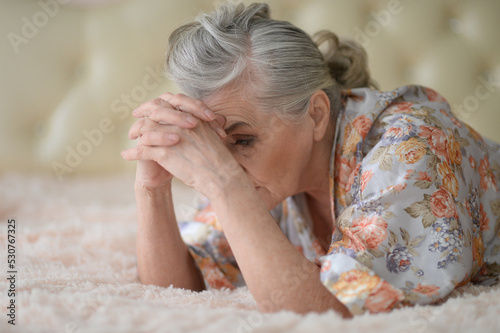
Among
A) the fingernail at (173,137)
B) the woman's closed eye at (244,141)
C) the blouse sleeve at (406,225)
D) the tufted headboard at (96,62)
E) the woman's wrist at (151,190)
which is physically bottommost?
the blouse sleeve at (406,225)

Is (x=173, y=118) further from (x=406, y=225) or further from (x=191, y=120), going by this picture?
(x=406, y=225)

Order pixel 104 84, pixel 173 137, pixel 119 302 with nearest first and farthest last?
pixel 119 302, pixel 173 137, pixel 104 84

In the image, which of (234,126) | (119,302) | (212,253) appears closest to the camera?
(119,302)

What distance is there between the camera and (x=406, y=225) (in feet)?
3.04

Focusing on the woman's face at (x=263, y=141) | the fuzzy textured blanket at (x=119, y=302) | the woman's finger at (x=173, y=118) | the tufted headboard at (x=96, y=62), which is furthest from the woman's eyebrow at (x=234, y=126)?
the tufted headboard at (x=96, y=62)

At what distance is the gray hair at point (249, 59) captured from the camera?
1.11 meters

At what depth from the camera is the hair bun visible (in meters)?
1.45

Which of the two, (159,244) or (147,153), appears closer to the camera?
(147,153)

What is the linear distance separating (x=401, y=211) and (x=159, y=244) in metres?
0.64

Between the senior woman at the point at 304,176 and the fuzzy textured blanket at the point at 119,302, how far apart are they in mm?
70

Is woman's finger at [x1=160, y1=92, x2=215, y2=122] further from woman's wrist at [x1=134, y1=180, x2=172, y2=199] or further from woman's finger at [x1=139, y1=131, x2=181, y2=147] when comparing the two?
woman's wrist at [x1=134, y1=180, x2=172, y2=199]

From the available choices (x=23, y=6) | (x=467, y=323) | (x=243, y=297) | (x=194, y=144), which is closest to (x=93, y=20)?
(x=23, y=6)

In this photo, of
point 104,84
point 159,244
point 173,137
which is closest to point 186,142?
point 173,137

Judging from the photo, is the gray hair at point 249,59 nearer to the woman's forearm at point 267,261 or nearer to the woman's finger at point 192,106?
the woman's finger at point 192,106
